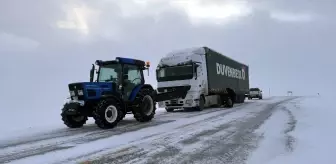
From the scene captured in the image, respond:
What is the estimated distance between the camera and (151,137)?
25.7ft

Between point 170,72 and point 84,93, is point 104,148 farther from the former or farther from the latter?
point 170,72

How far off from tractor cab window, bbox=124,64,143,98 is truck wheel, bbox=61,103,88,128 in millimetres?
1814

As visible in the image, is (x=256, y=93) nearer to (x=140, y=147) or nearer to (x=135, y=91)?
(x=135, y=91)

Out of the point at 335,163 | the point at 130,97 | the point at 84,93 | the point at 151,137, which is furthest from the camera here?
the point at 130,97

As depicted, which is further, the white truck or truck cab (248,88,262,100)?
truck cab (248,88,262,100)

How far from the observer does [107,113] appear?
977 centimetres

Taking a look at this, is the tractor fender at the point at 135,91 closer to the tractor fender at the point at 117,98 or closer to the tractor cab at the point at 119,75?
the tractor cab at the point at 119,75

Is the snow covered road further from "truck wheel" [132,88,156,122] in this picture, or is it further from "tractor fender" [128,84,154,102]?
"truck wheel" [132,88,156,122]

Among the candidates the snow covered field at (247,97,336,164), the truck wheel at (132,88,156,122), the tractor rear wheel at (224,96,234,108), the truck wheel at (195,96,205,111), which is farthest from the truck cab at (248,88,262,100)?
the snow covered field at (247,97,336,164)

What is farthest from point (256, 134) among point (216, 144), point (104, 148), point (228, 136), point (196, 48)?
point (196, 48)

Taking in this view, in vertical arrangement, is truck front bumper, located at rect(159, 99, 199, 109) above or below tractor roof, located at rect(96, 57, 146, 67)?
below

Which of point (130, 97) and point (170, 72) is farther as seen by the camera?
point (170, 72)

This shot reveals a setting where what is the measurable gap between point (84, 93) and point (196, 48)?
1049cm

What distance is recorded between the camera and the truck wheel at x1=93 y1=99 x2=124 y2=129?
30.6 feet
